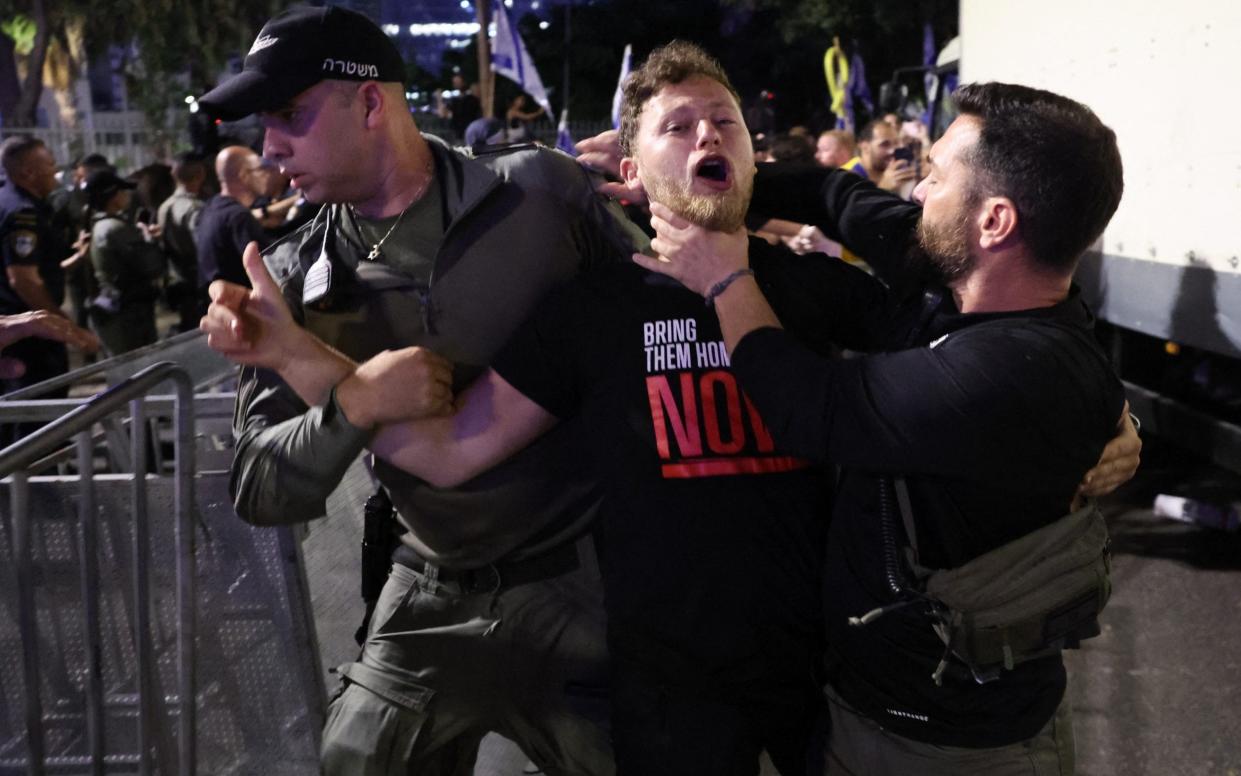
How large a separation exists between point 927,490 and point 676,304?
2.03 ft

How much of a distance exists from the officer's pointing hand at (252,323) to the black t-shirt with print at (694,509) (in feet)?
1.99

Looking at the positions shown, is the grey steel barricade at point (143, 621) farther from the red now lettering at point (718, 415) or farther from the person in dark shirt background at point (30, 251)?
the person in dark shirt background at point (30, 251)

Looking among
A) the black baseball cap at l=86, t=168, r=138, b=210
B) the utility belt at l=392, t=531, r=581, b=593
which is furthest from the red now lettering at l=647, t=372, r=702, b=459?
the black baseball cap at l=86, t=168, r=138, b=210

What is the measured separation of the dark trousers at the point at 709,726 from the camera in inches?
96.3

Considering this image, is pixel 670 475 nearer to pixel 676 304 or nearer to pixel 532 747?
pixel 676 304

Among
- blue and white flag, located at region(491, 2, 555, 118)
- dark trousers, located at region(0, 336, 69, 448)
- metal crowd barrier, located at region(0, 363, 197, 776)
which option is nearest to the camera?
metal crowd barrier, located at region(0, 363, 197, 776)

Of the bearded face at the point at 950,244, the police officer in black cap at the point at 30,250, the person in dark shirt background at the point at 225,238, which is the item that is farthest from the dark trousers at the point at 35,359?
the bearded face at the point at 950,244

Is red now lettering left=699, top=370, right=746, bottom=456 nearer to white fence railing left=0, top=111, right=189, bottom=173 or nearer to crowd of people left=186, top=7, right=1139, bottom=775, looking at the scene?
crowd of people left=186, top=7, right=1139, bottom=775

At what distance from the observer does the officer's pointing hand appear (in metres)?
2.45

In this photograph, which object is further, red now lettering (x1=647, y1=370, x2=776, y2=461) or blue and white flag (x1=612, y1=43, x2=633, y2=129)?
blue and white flag (x1=612, y1=43, x2=633, y2=129)

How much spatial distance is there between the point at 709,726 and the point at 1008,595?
2.11 feet

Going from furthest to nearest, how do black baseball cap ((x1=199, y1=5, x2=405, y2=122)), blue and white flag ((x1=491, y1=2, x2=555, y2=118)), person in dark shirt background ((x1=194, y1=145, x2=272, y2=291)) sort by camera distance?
1. blue and white flag ((x1=491, y1=2, x2=555, y2=118))
2. person in dark shirt background ((x1=194, y1=145, x2=272, y2=291))
3. black baseball cap ((x1=199, y1=5, x2=405, y2=122))

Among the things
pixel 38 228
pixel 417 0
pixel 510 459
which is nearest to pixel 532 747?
pixel 510 459

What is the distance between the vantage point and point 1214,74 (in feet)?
18.6
